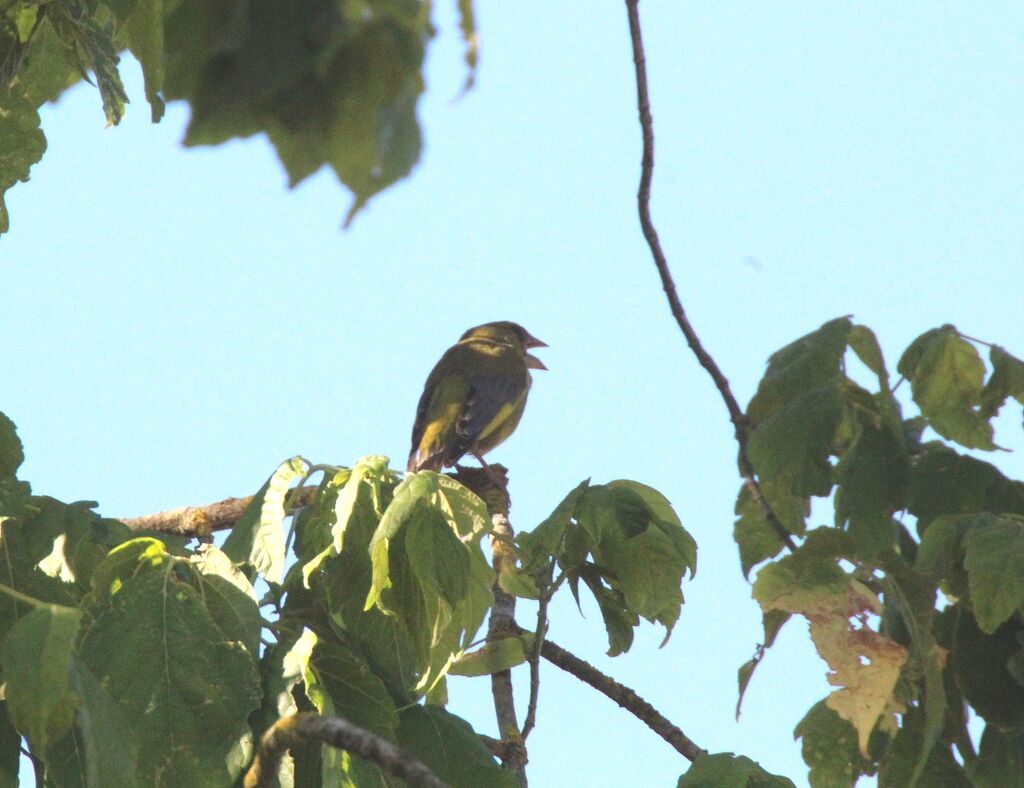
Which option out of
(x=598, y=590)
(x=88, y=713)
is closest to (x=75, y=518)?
(x=88, y=713)

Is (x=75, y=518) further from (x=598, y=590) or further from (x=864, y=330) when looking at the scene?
(x=864, y=330)

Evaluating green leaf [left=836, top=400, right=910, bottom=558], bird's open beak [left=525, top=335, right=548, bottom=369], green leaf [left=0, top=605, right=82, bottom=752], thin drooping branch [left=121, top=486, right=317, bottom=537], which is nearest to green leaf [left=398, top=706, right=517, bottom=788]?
green leaf [left=836, top=400, right=910, bottom=558]

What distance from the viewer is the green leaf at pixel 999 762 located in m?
2.77

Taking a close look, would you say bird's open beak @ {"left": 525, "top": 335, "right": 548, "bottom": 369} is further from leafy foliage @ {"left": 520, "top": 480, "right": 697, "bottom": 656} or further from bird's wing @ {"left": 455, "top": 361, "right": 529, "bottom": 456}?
leafy foliage @ {"left": 520, "top": 480, "right": 697, "bottom": 656}

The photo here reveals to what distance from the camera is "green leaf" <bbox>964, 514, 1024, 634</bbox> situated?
2557 mm

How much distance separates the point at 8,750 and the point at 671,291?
5.02 ft

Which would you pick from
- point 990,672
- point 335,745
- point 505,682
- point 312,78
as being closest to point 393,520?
point 335,745

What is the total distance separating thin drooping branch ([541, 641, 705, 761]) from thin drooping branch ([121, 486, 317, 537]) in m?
1.27

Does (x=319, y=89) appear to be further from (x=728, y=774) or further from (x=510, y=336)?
(x=510, y=336)

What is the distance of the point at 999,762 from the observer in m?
2.78

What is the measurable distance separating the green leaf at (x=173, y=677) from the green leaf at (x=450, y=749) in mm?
541

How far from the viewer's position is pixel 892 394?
3.15m

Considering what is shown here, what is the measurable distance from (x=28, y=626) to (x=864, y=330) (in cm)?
Answer: 209

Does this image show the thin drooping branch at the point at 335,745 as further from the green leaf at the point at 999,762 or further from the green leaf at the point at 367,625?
the green leaf at the point at 999,762
